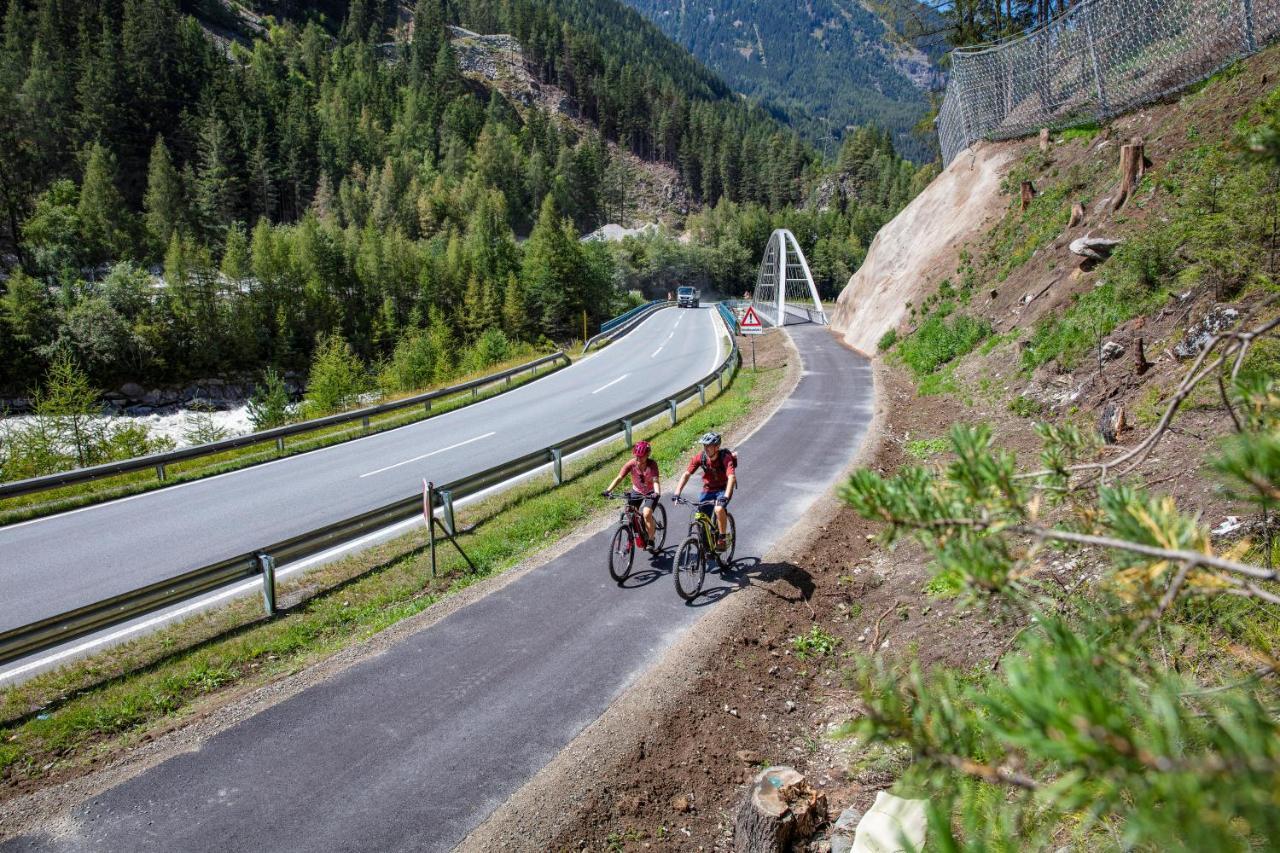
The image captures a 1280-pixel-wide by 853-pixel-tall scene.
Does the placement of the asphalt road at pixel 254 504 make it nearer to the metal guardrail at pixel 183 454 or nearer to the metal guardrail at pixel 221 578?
the metal guardrail at pixel 183 454

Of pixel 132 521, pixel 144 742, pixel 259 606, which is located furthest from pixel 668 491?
pixel 132 521

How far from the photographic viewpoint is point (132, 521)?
42.4 feet

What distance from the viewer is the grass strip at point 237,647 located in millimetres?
6438

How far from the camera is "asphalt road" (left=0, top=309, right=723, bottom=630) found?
1043cm

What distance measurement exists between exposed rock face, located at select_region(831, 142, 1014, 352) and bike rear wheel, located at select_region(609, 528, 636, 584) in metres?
21.7

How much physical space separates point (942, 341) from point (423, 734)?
19.4 meters

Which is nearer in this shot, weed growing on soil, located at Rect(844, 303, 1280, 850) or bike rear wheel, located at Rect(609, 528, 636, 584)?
weed growing on soil, located at Rect(844, 303, 1280, 850)

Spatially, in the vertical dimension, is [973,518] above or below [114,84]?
below

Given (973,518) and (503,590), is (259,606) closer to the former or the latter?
(503,590)

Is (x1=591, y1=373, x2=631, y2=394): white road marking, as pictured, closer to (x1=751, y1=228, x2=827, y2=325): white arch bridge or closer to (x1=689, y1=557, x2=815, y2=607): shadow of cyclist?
(x1=751, y1=228, x2=827, y2=325): white arch bridge

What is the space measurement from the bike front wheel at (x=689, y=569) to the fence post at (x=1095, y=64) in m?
19.1

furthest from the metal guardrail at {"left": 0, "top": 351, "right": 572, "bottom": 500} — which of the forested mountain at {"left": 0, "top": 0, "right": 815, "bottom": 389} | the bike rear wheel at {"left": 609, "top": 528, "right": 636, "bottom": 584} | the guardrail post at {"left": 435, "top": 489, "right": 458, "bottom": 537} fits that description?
the forested mountain at {"left": 0, "top": 0, "right": 815, "bottom": 389}

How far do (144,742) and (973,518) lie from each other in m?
7.77

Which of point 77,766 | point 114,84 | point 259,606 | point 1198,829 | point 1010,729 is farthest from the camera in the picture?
point 114,84
